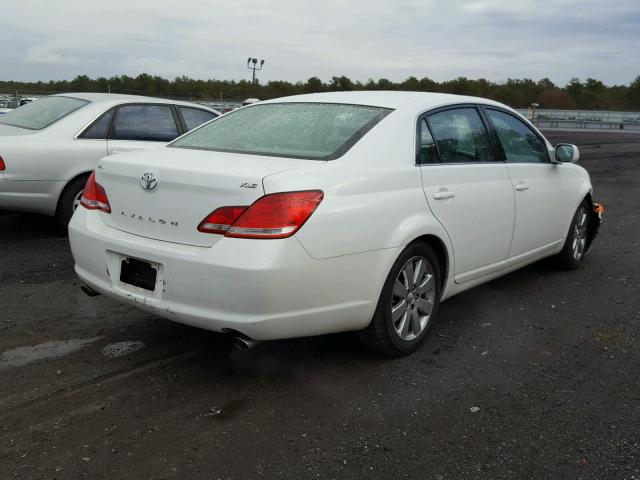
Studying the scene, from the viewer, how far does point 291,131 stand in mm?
3852

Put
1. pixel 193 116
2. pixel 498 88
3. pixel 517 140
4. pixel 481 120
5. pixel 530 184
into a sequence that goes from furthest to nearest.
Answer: pixel 498 88, pixel 193 116, pixel 517 140, pixel 530 184, pixel 481 120

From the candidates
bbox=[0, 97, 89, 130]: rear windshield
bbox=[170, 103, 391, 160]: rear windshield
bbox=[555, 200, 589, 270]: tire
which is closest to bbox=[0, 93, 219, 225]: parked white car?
bbox=[0, 97, 89, 130]: rear windshield

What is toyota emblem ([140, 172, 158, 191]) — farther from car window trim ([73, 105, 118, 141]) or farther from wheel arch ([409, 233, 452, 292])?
car window trim ([73, 105, 118, 141])

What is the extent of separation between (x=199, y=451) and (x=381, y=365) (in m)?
→ 1.29

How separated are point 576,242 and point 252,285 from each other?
3.88m

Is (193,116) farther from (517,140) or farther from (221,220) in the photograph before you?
(221,220)

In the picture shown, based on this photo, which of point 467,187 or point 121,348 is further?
point 467,187

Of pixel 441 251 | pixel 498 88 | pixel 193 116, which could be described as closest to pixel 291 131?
pixel 441 251

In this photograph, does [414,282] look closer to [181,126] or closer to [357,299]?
[357,299]

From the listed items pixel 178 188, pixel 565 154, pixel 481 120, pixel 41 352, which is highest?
pixel 481 120

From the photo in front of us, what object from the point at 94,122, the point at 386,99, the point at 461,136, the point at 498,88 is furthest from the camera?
the point at 498,88

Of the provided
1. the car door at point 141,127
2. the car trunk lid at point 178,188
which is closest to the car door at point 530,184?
the car trunk lid at point 178,188

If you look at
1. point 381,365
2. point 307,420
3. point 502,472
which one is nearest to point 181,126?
point 381,365

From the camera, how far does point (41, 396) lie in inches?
127
